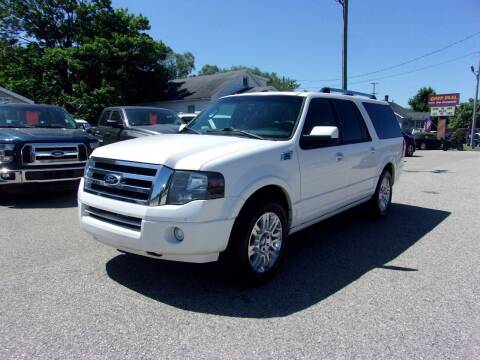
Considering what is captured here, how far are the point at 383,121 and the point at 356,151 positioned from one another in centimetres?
155

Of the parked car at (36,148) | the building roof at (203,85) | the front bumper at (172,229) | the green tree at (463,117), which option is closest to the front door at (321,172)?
the front bumper at (172,229)

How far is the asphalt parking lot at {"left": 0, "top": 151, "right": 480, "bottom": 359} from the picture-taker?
293 cm

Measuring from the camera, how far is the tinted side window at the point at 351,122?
17.7 feet

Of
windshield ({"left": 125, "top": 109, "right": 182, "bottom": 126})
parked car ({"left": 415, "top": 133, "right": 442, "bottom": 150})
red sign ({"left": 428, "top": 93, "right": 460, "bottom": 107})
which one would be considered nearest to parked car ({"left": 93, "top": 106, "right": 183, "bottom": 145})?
windshield ({"left": 125, "top": 109, "right": 182, "bottom": 126})

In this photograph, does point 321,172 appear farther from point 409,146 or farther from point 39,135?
point 409,146

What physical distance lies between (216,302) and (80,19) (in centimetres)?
3683

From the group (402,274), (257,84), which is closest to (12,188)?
(402,274)

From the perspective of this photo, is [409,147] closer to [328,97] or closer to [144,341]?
[328,97]

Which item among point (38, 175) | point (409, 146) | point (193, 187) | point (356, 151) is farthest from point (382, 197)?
point (409, 146)

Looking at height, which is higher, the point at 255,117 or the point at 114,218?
the point at 255,117

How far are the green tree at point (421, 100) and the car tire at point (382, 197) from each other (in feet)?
277

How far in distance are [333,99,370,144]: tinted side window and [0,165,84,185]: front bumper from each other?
16.4 feet

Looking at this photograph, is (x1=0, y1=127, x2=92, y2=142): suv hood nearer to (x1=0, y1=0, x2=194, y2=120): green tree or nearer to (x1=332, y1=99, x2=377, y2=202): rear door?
(x1=332, y1=99, x2=377, y2=202): rear door

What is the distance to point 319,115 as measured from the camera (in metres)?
4.89
